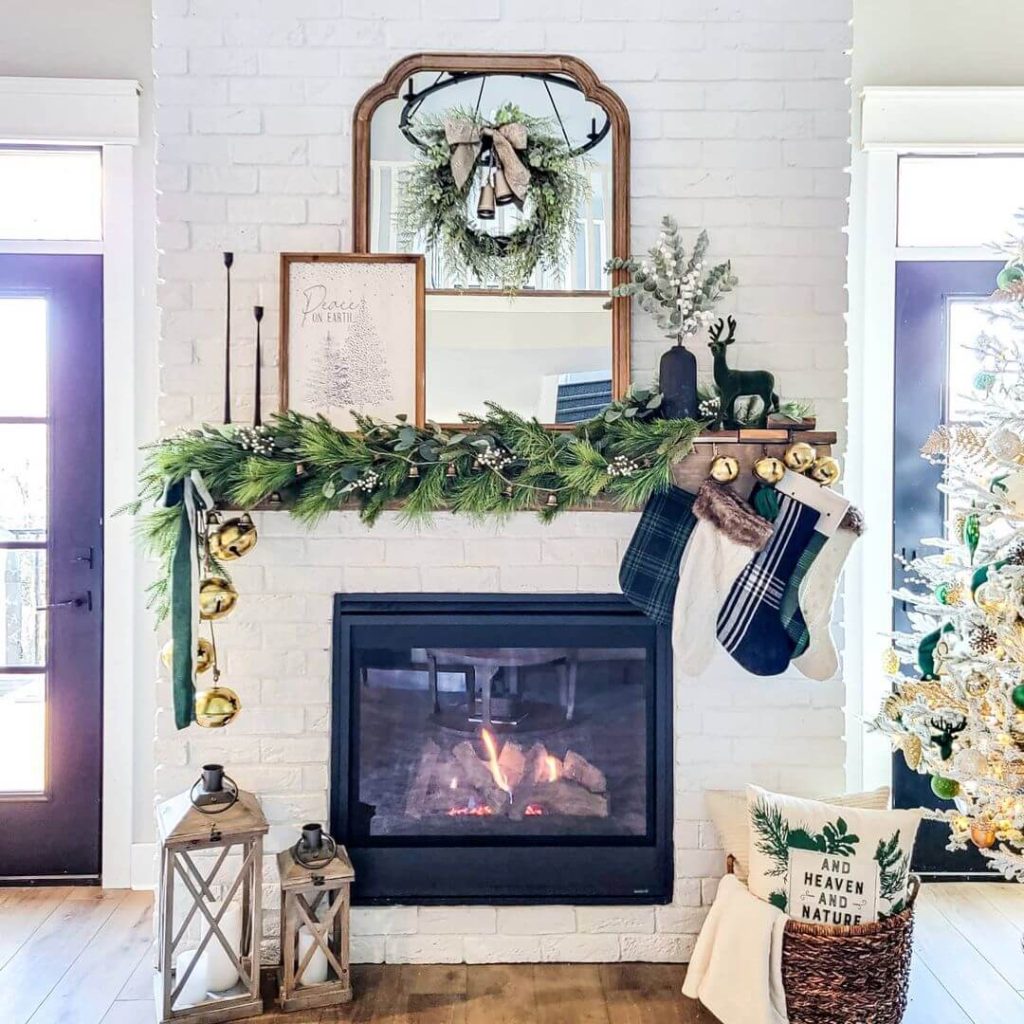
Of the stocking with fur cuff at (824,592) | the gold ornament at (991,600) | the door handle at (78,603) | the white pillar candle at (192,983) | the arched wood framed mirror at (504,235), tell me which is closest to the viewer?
the gold ornament at (991,600)

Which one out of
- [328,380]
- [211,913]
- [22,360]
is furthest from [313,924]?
[22,360]

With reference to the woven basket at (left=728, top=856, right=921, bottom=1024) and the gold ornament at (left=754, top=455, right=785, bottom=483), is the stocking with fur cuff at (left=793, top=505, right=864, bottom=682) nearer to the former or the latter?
the gold ornament at (left=754, top=455, right=785, bottom=483)

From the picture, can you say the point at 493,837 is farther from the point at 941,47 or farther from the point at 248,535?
the point at 941,47

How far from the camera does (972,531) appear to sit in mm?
1983

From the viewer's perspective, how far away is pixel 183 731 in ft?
7.51

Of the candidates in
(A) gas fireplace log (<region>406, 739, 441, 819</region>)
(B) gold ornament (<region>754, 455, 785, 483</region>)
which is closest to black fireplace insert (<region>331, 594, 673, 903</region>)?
(A) gas fireplace log (<region>406, 739, 441, 819</region>)

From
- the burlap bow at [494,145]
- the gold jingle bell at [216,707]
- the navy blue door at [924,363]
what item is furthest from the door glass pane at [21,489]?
the navy blue door at [924,363]

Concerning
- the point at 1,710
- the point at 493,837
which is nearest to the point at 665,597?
the point at 493,837

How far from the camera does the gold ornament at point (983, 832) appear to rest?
1.94 metres

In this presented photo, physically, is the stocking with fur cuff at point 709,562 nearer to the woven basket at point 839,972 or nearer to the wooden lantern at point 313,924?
the woven basket at point 839,972

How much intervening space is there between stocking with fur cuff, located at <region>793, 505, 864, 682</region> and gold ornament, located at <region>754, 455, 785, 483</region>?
7.8 inches

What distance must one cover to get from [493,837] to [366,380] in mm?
1211

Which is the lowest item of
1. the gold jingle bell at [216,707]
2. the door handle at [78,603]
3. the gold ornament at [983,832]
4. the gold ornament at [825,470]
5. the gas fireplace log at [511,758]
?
the gold ornament at [983,832]

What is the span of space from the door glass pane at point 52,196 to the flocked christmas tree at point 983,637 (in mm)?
2497
